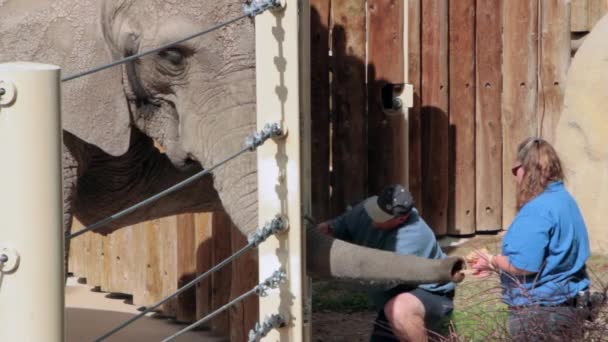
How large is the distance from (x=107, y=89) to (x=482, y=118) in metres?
4.34

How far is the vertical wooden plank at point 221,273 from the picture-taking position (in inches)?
265

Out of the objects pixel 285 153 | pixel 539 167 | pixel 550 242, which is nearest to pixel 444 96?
pixel 539 167

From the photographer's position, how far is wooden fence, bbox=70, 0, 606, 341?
24.8 ft

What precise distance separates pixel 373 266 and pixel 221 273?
337 cm

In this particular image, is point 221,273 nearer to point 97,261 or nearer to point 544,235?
point 97,261

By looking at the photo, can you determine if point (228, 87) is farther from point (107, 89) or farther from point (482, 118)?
point (482, 118)

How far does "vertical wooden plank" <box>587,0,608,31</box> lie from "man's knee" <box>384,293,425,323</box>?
407 cm

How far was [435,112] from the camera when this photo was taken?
8.22 meters

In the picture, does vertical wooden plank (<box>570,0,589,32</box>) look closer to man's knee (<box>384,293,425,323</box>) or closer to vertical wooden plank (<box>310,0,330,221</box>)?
vertical wooden plank (<box>310,0,330,221</box>)

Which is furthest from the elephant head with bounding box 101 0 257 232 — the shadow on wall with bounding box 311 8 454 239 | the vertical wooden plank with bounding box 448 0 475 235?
the vertical wooden plank with bounding box 448 0 475 235

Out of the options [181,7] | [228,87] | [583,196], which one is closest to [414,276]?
[228,87]

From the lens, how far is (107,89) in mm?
4602

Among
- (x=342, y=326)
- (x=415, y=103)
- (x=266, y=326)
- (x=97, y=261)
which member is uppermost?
(x=415, y=103)

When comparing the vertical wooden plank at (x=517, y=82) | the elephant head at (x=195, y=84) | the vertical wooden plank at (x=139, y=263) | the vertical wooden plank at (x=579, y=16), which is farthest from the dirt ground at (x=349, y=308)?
the elephant head at (x=195, y=84)
